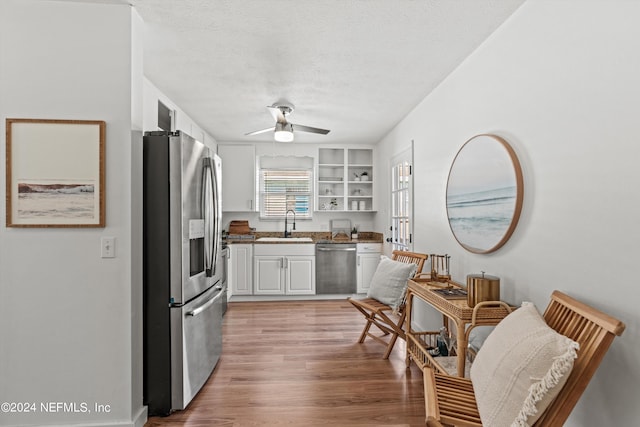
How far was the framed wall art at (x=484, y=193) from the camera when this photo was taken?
2.04 meters

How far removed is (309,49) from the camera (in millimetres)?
2484

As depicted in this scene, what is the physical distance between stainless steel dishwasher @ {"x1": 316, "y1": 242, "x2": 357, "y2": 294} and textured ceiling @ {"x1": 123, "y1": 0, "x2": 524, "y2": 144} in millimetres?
2203

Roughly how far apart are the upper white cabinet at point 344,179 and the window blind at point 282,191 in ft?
0.87

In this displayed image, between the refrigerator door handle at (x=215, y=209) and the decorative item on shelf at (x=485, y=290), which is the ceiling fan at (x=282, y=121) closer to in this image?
the refrigerator door handle at (x=215, y=209)

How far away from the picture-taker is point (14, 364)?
199cm

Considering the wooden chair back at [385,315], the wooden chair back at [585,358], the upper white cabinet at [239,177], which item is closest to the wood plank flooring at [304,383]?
the wooden chair back at [385,315]

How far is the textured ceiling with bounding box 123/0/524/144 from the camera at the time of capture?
79.4 inches

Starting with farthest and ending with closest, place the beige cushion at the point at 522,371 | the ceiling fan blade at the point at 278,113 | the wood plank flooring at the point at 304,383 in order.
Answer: the ceiling fan blade at the point at 278,113
the wood plank flooring at the point at 304,383
the beige cushion at the point at 522,371

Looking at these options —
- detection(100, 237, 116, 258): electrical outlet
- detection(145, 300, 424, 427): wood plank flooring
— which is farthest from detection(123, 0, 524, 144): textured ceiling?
detection(145, 300, 424, 427): wood plank flooring

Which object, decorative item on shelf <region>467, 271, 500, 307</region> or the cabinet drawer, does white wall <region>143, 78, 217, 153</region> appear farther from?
decorative item on shelf <region>467, 271, 500, 307</region>

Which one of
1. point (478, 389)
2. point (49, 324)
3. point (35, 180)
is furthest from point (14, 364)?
point (478, 389)

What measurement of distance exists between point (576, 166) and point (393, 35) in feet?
4.56

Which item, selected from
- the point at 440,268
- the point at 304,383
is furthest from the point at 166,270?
the point at 440,268

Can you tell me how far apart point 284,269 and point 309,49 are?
3.42 metres
